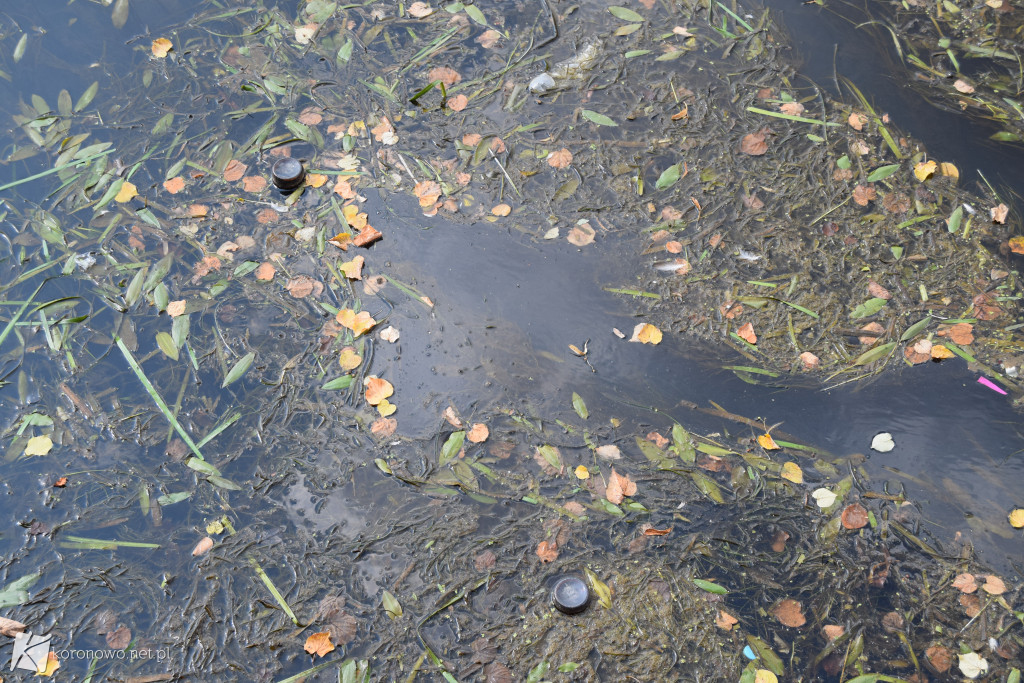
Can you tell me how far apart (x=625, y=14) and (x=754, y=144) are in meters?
1.18

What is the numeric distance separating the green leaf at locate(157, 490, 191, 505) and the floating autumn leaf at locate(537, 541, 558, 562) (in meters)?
1.32

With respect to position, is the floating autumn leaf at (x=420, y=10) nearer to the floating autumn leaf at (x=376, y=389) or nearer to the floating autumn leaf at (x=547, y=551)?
the floating autumn leaf at (x=376, y=389)

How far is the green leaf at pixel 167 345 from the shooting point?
2.73 metres

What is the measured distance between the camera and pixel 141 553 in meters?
2.33

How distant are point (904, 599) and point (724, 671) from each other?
2.27ft

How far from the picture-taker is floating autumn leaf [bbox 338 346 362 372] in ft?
8.84

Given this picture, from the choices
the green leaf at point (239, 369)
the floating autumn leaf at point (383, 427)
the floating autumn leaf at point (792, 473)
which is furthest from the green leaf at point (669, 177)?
the green leaf at point (239, 369)

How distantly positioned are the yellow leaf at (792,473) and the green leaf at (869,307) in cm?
76

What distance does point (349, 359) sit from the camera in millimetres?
2709

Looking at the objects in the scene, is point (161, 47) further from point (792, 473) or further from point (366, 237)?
point (792, 473)

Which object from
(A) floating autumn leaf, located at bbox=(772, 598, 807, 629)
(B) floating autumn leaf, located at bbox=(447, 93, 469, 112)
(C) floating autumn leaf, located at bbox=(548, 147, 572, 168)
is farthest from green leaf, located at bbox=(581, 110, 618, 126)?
(A) floating autumn leaf, located at bbox=(772, 598, 807, 629)

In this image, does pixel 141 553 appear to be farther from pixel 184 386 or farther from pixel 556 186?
pixel 556 186

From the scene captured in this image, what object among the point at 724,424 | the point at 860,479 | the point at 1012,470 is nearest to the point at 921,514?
the point at 860,479

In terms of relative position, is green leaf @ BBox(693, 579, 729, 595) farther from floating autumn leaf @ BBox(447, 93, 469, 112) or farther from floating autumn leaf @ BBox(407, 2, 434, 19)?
floating autumn leaf @ BBox(407, 2, 434, 19)
